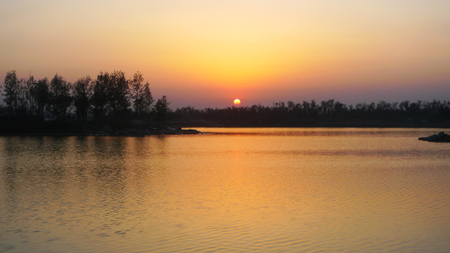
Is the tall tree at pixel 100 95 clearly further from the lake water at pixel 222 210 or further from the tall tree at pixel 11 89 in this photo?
the lake water at pixel 222 210

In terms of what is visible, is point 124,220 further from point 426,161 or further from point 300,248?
point 426,161

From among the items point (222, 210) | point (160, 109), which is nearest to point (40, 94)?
point (160, 109)

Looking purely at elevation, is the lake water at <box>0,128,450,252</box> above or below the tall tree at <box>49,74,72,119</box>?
below

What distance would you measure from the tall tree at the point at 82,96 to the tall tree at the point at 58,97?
2.05 meters

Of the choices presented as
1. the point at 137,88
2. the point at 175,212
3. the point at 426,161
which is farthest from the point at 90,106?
the point at 175,212

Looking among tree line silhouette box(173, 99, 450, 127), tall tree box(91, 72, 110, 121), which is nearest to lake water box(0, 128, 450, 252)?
tall tree box(91, 72, 110, 121)

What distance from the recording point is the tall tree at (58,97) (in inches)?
3276

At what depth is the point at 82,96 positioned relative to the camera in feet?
285

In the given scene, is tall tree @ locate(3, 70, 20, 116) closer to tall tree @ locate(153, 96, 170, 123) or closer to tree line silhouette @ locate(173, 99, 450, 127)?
tall tree @ locate(153, 96, 170, 123)

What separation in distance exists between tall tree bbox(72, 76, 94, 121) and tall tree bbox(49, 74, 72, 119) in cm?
205

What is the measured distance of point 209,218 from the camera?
12719mm

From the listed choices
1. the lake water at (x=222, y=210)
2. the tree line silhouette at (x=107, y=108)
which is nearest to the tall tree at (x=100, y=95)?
the tree line silhouette at (x=107, y=108)

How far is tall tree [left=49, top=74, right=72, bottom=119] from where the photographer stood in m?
83.2

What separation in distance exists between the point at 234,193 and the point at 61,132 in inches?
2609
